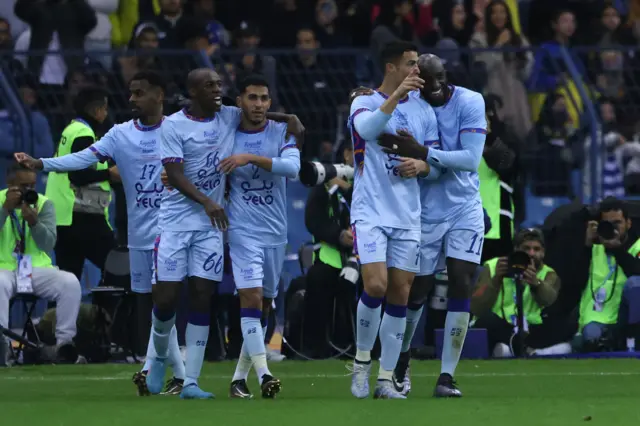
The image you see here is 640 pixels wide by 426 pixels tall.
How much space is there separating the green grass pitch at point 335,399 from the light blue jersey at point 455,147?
1.26 meters

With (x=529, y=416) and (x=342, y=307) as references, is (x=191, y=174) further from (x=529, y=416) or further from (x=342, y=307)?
(x=342, y=307)

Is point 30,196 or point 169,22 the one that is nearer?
point 30,196

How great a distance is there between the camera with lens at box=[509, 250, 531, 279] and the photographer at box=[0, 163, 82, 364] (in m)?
3.81

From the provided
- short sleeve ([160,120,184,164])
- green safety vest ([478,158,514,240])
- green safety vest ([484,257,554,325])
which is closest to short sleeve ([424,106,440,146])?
short sleeve ([160,120,184,164])

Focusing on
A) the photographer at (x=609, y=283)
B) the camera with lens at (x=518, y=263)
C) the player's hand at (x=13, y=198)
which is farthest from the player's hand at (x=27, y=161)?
the photographer at (x=609, y=283)

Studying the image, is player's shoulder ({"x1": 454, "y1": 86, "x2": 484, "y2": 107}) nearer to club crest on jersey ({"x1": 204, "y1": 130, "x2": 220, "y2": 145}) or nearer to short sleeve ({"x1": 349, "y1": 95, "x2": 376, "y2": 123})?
short sleeve ({"x1": 349, "y1": 95, "x2": 376, "y2": 123})

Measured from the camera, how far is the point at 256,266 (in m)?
11.7

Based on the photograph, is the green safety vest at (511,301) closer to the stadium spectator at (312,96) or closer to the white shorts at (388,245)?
the stadium spectator at (312,96)

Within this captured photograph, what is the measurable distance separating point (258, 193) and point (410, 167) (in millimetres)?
1176

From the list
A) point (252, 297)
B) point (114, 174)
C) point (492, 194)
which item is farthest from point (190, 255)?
point (492, 194)

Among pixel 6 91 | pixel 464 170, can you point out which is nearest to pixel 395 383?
pixel 464 170

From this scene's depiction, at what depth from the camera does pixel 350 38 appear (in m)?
20.8

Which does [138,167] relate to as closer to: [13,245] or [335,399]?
[335,399]

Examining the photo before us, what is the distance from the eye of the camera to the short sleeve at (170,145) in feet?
37.9
